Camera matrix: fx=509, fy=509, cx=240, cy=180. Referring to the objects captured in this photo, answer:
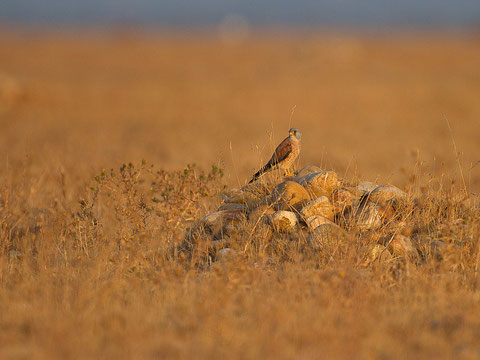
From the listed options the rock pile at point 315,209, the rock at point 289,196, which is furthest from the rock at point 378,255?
the rock at point 289,196

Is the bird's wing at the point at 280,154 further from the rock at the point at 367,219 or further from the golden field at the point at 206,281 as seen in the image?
the rock at the point at 367,219

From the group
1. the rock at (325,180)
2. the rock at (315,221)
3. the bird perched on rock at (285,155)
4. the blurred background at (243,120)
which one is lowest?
the blurred background at (243,120)

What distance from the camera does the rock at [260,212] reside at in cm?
526

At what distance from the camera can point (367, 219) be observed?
17.1 ft

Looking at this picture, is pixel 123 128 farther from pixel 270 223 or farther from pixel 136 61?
pixel 136 61

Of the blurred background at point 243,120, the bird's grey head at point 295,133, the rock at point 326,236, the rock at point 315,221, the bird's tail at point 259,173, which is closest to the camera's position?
the rock at point 326,236

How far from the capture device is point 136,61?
146 ft

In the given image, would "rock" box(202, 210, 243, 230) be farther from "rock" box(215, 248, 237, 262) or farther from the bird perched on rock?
the bird perched on rock

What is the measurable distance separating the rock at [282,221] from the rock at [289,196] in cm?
14

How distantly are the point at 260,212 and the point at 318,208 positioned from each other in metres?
0.62

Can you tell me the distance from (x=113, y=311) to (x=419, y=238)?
10.3ft

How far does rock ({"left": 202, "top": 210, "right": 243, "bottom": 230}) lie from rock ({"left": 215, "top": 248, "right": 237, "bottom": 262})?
0.55 m

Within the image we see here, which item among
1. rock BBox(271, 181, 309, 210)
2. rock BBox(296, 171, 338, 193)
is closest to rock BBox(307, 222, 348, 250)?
rock BBox(271, 181, 309, 210)

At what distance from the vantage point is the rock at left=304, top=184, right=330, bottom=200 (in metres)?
5.73
